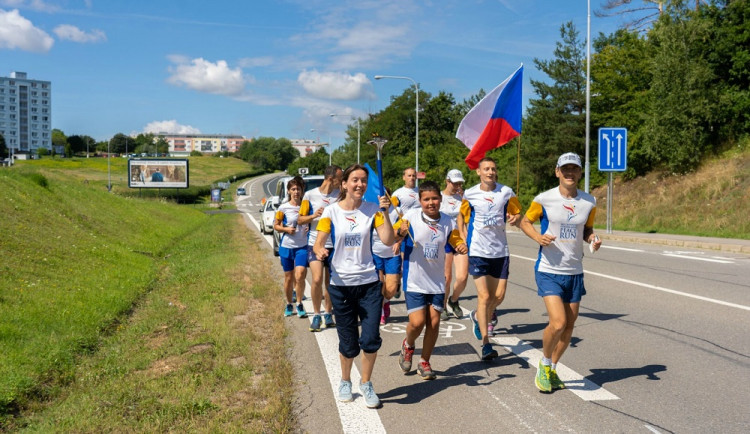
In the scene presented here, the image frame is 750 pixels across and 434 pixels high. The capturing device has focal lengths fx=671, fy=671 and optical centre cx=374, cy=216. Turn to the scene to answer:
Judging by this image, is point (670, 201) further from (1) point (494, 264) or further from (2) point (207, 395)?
(2) point (207, 395)

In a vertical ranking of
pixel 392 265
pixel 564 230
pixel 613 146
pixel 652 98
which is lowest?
pixel 392 265

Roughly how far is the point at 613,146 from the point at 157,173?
5162 centimetres

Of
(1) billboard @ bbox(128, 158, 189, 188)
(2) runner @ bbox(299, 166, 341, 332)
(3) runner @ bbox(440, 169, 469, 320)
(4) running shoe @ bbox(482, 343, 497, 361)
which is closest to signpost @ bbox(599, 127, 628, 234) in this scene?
(3) runner @ bbox(440, 169, 469, 320)

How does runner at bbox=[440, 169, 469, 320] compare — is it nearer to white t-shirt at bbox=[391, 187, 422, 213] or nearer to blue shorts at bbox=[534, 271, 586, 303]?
white t-shirt at bbox=[391, 187, 422, 213]

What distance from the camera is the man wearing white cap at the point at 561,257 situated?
5.33 metres

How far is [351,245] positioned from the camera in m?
5.23

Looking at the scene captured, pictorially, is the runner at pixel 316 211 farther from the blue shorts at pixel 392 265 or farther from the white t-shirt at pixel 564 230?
the white t-shirt at pixel 564 230

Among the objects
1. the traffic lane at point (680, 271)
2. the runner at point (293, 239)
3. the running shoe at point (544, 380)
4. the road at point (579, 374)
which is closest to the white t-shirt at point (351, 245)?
the road at point (579, 374)

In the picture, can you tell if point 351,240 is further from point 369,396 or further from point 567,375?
point 567,375

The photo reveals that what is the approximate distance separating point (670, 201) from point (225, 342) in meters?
25.3

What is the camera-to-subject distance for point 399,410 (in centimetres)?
498

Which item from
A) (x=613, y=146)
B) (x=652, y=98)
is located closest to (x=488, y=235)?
(x=613, y=146)

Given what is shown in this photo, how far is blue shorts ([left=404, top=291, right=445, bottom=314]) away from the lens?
5.64 m

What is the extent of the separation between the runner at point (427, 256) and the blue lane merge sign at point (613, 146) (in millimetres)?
19271
